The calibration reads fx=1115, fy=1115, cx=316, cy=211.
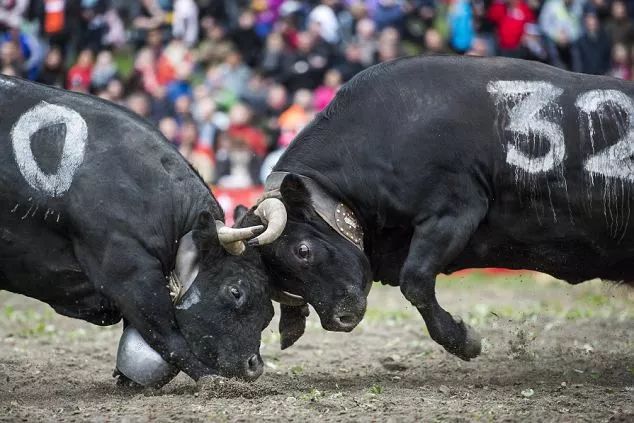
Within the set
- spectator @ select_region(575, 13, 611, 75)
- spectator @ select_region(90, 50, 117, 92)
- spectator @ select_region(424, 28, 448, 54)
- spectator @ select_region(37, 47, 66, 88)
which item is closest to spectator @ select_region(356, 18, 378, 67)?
spectator @ select_region(424, 28, 448, 54)

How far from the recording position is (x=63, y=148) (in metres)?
6.48

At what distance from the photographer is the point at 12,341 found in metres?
9.09

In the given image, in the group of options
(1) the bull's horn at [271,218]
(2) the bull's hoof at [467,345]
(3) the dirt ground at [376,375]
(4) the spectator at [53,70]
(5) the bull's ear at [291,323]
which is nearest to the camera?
(3) the dirt ground at [376,375]

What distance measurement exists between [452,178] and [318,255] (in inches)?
36.9

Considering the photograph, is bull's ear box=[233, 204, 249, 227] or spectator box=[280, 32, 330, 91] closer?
bull's ear box=[233, 204, 249, 227]

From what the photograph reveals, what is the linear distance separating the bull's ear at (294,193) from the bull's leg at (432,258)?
2.33 ft

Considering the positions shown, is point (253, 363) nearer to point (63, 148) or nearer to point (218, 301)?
point (218, 301)

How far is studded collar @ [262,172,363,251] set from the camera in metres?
6.85

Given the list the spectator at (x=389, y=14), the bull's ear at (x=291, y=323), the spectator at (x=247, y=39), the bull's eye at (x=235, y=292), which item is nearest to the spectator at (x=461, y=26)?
the spectator at (x=389, y=14)

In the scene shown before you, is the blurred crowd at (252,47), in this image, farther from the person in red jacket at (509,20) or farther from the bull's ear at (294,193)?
the bull's ear at (294,193)

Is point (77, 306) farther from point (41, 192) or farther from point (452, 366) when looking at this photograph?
point (452, 366)

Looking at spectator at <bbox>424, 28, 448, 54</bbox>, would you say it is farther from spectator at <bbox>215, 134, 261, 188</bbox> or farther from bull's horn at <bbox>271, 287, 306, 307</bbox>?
bull's horn at <bbox>271, 287, 306, 307</bbox>

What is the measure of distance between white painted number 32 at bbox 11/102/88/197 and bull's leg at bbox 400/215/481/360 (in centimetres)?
204

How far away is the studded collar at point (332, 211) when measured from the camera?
685 cm
